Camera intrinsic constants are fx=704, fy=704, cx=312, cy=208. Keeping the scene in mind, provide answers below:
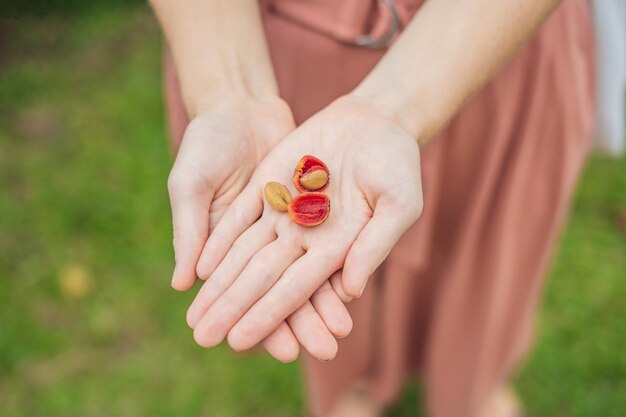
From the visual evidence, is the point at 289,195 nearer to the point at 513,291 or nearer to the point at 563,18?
the point at 563,18

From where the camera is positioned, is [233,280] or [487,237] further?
[487,237]

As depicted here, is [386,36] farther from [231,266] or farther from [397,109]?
[231,266]

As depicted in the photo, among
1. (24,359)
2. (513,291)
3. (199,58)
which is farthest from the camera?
(24,359)

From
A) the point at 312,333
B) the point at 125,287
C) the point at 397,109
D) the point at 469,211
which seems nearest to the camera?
the point at 312,333

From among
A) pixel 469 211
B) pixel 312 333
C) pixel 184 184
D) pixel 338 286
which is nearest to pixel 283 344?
pixel 312 333

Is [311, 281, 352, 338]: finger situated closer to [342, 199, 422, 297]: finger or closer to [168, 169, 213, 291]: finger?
[342, 199, 422, 297]: finger

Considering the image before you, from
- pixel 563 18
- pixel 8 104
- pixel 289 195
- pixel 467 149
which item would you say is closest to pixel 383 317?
pixel 467 149
